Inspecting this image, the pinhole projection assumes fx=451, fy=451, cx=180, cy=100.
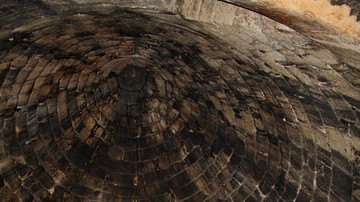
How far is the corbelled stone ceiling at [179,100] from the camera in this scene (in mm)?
2963

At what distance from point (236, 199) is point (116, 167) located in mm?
1326

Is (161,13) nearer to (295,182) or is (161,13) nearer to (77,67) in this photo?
(77,67)

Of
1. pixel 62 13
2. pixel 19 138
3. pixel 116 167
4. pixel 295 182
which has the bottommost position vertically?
pixel 116 167

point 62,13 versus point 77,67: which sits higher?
point 62,13

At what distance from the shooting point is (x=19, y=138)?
4434 millimetres

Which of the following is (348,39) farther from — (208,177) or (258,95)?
(208,177)

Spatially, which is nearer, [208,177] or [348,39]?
[348,39]

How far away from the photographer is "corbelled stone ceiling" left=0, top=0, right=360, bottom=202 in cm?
296

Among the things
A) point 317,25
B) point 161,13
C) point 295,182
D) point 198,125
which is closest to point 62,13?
point 161,13

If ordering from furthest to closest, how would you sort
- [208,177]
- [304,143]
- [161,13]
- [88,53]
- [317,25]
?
[208,177]
[88,53]
[304,143]
[161,13]
[317,25]

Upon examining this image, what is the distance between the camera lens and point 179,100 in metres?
4.78

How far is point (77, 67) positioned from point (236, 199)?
2.02 meters

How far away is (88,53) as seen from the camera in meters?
4.19

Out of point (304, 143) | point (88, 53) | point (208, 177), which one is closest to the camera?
point (304, 143)
